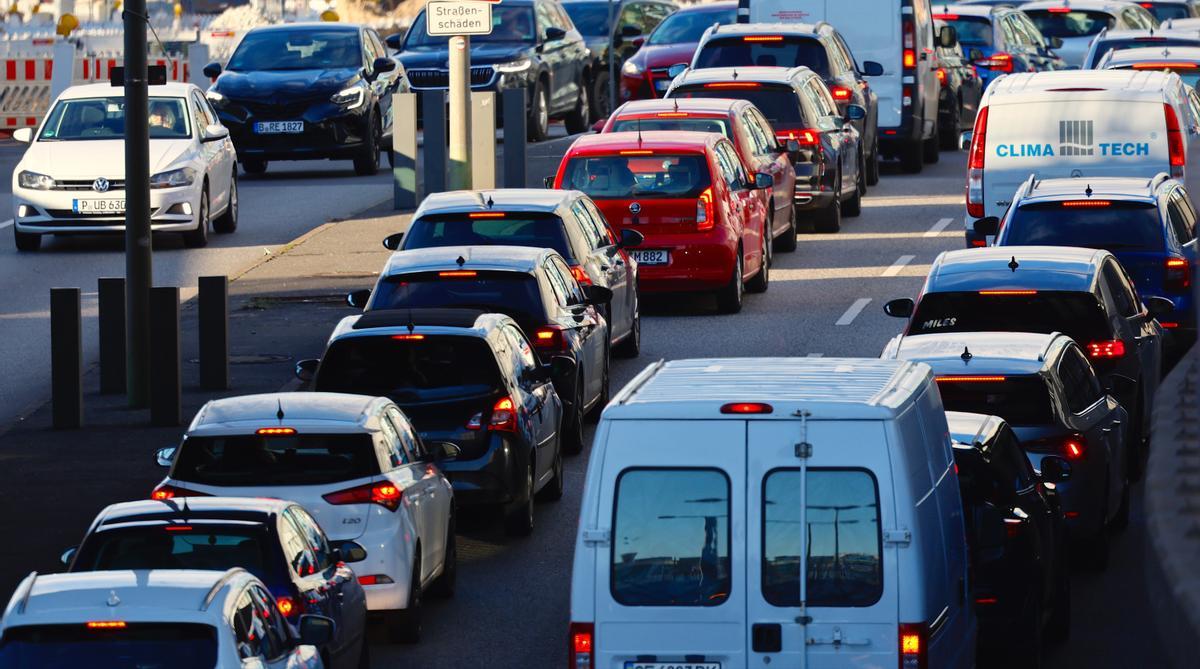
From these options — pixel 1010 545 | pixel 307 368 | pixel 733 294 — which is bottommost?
pixel 733 294

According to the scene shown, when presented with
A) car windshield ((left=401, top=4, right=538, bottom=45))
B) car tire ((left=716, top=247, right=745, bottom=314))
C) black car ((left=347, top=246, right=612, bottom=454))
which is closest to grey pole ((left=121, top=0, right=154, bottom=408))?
black car ((left=347, top=246, right=612, bottom=454))

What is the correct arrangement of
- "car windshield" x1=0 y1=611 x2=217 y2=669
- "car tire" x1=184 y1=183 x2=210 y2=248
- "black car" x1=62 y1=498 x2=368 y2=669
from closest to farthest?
"car windshield" x1=0 y1=611 x2=217 y2=669, "black car" x1=62 y1=498 x2=368 y2=669, "car tire" x1=184 y1=183 x2=210 y2=248

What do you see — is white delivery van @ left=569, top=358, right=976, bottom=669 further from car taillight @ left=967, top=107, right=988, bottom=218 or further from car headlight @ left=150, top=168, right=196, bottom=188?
car headlight @ left=150, top=168, right=196, bottom=188

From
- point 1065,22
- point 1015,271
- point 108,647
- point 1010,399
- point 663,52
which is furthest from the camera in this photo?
point 1065,22

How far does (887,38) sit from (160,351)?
1801 centimetres

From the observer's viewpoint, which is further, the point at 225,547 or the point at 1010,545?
the point at 1010,545

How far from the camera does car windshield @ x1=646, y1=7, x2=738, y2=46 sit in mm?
39688

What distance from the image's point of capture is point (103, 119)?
27906 millimetres

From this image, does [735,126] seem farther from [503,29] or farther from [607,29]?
[607,29]

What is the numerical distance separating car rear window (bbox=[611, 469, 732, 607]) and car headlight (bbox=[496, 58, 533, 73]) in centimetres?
2787

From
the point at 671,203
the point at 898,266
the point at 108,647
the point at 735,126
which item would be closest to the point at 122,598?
the point at 108,647

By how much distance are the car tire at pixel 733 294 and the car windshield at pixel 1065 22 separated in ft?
81.4

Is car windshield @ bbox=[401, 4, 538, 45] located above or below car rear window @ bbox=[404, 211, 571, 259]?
above

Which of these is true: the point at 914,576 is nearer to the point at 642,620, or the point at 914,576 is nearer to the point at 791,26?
the point at 642,620
